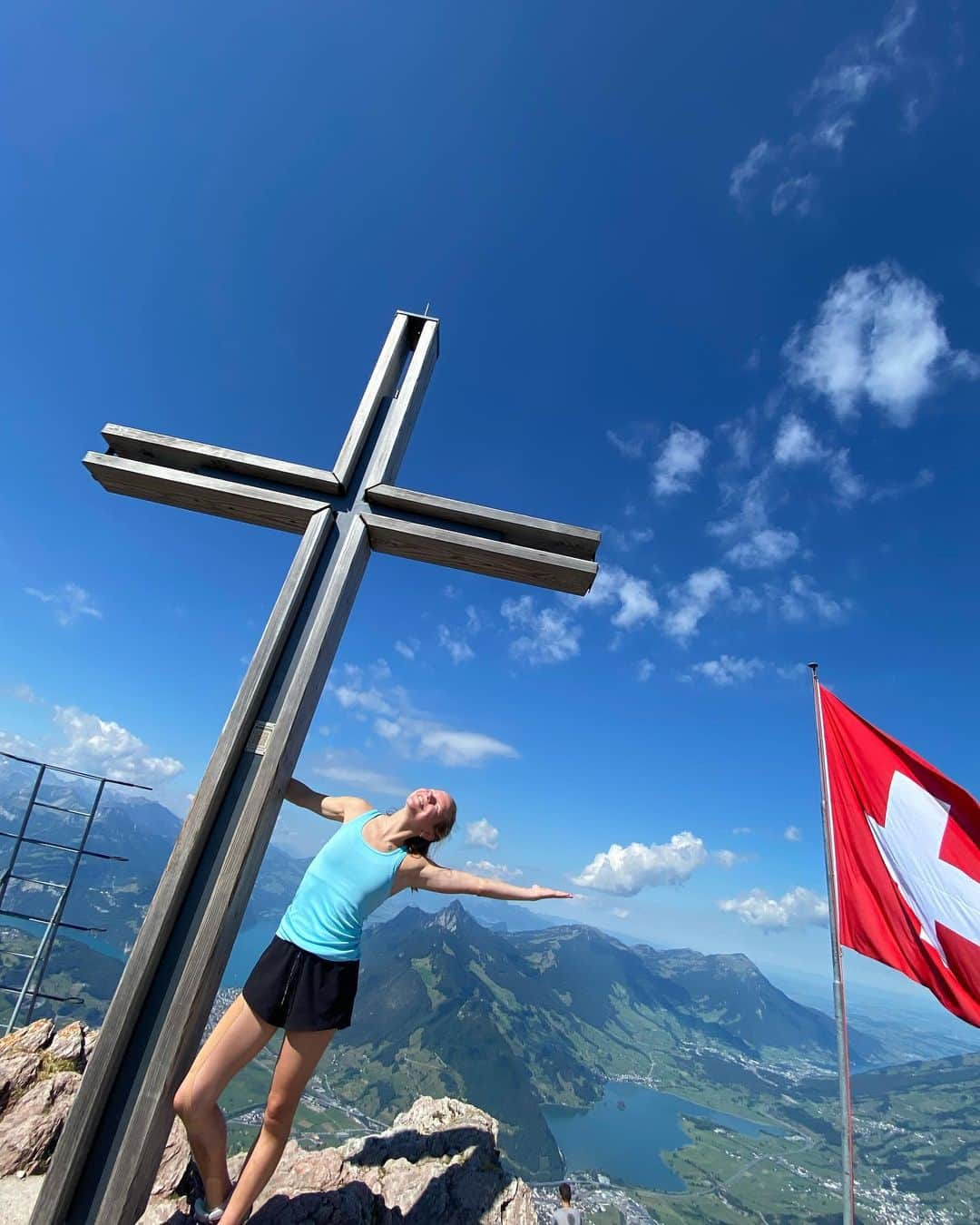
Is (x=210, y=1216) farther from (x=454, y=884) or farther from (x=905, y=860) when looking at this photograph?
(x=905, y=860)

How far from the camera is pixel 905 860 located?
203 inches

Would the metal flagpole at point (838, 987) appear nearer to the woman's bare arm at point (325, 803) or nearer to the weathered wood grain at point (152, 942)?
the woman's bare arm at point (325, 803)

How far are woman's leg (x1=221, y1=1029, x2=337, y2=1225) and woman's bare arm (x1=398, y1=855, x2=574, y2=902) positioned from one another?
699 mm

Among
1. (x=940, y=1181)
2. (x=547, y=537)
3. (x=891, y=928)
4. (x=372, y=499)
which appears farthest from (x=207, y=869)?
(x=940, y=1181)

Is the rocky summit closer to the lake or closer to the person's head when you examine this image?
the person's head

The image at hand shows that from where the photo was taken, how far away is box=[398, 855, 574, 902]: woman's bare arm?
2.77 m

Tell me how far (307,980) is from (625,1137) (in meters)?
225

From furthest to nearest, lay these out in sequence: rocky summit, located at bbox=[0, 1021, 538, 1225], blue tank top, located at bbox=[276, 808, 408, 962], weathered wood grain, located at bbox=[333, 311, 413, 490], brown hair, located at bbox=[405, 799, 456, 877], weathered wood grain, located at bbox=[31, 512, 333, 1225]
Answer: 1. weathered wood grain, located at bbox=[333, 311, 413, 490]
2. rocky summit, located at bbox=[0, 1021, 538, 1225]
3. brown hair, located at bbox=[405, 799, 456, 877]
4. blue tank top, located at bbox=[276, 808, 408, 962]
5. weathered wood grain, located at bbox=[31, 512, 333, 1225]

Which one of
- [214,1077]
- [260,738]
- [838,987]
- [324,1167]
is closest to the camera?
[214,1077]

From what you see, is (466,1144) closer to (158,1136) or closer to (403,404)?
(158,1136)

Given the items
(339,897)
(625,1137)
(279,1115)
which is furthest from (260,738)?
(625,1137)

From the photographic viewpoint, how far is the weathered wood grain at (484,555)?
3254 millimetres

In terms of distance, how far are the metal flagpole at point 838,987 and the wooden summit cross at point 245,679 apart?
11.7 ft

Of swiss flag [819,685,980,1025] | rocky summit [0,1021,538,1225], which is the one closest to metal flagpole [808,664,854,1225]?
swiss flag [819,685,980,1025]
